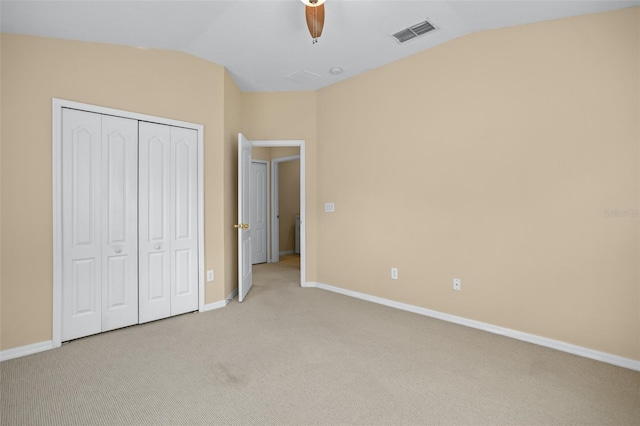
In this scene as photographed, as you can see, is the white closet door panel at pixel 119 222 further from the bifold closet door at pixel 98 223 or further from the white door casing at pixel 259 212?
the white door casing at pixel 259 212

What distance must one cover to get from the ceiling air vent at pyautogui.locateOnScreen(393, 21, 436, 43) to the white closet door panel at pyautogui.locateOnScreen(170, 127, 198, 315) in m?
2.34

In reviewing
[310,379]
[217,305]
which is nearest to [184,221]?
[217,305]

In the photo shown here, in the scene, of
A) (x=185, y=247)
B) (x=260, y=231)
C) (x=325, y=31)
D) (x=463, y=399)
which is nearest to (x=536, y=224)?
(x=463, y=399)

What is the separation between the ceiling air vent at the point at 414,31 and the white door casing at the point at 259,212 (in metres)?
3.89

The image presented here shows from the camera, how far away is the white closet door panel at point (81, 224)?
2795 millimetres

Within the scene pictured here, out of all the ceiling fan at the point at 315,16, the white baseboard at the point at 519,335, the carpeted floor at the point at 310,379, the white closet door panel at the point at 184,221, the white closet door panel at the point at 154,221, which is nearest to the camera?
the carpeted floor at the point at 310,379

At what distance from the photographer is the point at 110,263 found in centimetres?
304

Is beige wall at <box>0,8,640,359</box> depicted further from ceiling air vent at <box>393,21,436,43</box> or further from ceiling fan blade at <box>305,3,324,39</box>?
ceiling fan blade at <box>305,3,324,39</box>

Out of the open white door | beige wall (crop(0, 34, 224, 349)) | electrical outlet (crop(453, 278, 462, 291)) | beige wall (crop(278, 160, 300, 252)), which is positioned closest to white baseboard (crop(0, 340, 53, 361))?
beige wall (crop(0, 34, 224, 349))

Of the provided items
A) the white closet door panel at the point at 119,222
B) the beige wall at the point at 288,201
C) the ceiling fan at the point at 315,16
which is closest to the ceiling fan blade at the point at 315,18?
the ceiling fan at the point at 315,16

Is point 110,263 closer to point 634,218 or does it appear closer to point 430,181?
point 430,181

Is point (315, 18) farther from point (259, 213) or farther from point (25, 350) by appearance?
point (259, 213)

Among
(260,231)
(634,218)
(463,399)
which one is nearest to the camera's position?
(463,399)

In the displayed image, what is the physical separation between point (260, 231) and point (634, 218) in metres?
5.47
